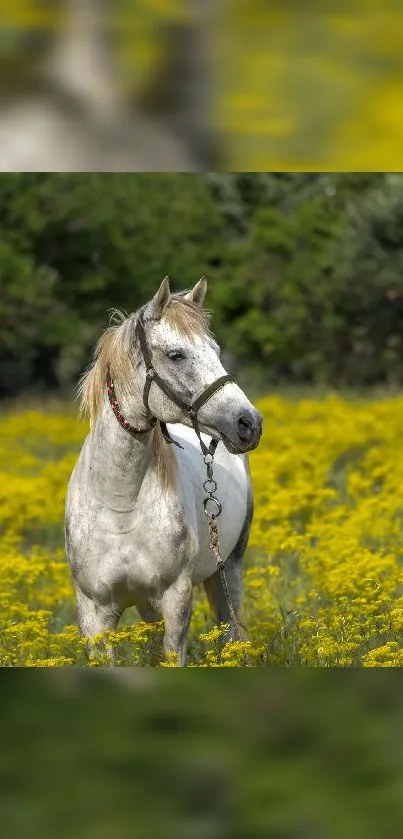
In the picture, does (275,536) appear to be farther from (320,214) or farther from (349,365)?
(320,214)

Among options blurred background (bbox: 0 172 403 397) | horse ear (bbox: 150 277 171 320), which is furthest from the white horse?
blurred background (bbox: 0 172 403 397)

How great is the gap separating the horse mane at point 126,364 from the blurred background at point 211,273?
9614 mm

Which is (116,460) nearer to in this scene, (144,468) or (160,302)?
(144,468)

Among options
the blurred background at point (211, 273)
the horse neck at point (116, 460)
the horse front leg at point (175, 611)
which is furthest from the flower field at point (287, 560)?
the blurred background at point (211, 273)

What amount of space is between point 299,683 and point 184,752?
0.20 m

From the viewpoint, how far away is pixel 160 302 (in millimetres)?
3295

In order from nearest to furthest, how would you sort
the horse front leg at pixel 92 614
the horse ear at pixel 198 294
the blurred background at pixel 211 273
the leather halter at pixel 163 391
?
the leather halter at pixel 163 391 < the horse ear at pixel 198 294 < the horse front leg at pixel 92 614 < the blurred background at pixel 211 273

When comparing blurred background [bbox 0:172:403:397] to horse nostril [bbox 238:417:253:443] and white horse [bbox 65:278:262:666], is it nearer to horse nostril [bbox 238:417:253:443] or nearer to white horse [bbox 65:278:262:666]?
white horse [bbox 65:278:262:666]

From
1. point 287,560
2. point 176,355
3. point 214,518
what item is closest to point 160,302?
point 176,355

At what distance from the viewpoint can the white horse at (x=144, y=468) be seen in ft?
10.8

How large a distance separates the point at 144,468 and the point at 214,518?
0.23 meters

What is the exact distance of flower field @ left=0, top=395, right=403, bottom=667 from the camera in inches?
130

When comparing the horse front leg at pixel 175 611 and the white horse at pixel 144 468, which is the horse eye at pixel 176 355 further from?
the horse front leg at pixel 175 611

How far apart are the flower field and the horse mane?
0.44 metres
